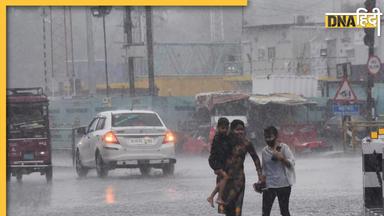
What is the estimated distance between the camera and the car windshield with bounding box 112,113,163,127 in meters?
22.1

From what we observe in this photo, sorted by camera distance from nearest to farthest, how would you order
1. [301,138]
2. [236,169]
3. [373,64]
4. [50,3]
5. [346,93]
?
[236,169] < [50,3] < [373,64] < [346,93] < [301,138]

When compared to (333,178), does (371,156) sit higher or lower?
higher

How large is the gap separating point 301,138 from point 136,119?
11036mm

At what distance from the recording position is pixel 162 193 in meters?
17.9

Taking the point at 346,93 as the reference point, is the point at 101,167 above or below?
below

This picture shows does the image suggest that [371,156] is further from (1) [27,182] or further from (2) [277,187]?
(1) [27,182]

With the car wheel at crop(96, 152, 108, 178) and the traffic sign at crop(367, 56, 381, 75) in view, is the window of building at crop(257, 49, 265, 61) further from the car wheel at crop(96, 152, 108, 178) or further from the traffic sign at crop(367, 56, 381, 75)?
the car wheel at crop(96, 152, 108, 178)

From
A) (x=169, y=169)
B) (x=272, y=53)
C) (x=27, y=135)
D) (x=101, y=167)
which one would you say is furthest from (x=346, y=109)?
(x=27, y=135)

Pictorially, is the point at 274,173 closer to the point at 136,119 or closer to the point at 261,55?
the point at 136,119

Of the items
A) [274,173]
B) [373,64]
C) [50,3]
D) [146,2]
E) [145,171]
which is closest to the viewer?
[274,173]

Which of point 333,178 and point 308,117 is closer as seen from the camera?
point 333,178

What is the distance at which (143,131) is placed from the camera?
2161 cm

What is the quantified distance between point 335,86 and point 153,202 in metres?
22.5

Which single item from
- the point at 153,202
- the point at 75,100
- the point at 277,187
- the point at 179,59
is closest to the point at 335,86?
the point at 179,59
